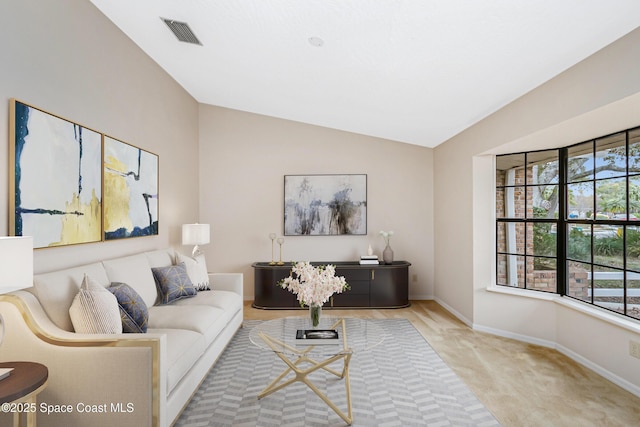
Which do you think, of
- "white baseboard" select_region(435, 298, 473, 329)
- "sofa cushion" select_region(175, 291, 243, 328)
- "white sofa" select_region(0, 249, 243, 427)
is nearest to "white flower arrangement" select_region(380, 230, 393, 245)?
"white baseboard" select_region(435, 298, 473, 329)

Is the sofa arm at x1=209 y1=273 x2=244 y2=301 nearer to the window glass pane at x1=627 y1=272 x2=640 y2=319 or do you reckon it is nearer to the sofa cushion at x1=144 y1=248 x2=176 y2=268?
the sofa cushion at x1=144 y1=248 x2=176 y2=268

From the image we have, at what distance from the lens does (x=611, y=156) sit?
321 centimetres

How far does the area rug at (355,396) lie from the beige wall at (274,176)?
232 centimetres

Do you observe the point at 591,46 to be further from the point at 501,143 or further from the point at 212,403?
the point at 212,403

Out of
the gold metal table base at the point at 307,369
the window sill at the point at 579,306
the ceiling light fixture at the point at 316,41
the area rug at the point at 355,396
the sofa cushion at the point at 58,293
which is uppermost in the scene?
the ceiling light fixture at the point at 316,41

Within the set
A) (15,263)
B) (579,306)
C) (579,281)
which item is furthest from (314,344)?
(579,281)

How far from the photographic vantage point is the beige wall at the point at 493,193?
2.52m

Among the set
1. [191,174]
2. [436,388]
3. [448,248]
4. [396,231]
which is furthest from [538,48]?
[191,174]

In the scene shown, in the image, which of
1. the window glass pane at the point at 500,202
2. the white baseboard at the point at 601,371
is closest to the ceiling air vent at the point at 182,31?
the window glass pane at the point at 500,202

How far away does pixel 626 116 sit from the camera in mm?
2689

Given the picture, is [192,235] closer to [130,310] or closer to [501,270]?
[130,310]

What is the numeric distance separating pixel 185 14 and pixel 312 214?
3269mm

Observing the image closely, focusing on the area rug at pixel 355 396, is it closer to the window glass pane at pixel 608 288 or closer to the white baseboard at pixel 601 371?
the white baseboard at pixel 601 371

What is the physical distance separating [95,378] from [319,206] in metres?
4.04
